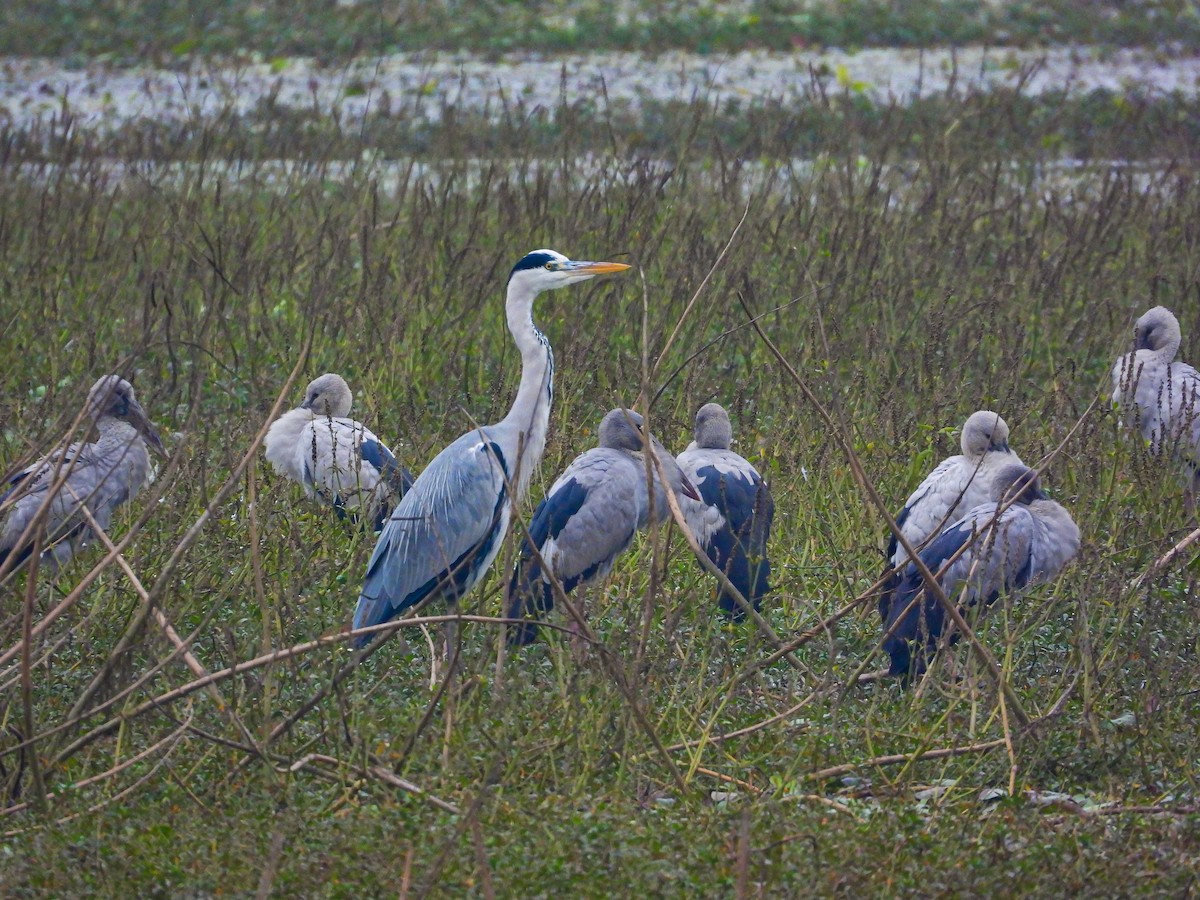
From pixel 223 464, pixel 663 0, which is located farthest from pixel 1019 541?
pixel 663 0

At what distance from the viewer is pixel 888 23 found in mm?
18344

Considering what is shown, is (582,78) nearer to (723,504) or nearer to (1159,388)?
(1159,388)

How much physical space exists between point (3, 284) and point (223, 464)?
2.67m

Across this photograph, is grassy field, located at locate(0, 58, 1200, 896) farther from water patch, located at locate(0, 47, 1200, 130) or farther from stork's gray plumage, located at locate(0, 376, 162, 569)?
water patch, located at locate(0, 47, 1200, 130)

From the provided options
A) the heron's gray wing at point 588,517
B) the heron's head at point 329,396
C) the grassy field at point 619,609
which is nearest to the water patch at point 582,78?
the grassy field at point 619,609

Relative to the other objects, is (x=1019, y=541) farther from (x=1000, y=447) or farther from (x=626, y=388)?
(x=626, y=388)

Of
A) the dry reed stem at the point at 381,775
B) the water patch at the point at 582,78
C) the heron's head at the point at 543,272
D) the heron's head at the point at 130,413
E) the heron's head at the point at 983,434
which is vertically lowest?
the dry reed stem at the point at 381,775

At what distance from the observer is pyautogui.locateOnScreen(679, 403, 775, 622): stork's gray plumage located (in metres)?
5.05

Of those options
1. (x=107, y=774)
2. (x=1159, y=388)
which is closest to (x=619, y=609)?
(x=107, y=774)

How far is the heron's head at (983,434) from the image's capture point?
5402 mm

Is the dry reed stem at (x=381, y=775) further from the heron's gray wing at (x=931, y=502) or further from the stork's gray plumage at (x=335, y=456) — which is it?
the heron's gray wing at (x=931, y=502)

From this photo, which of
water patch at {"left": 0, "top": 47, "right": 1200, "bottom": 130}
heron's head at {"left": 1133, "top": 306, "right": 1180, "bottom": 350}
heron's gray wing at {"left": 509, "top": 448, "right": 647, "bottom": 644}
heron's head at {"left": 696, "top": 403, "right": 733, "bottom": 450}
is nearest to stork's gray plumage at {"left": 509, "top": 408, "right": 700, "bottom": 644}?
heron's gray wing at {"left": 509, "top": 448, "right": 647, "bottom": 644}

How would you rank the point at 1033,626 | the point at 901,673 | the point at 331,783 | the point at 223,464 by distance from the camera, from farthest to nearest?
the point at 223,464
the point at 901,673
the point at 1033,626
the point at 331,783

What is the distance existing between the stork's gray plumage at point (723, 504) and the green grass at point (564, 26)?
39.8ft
